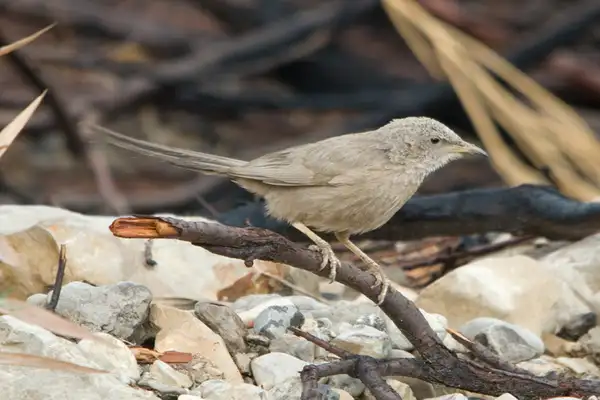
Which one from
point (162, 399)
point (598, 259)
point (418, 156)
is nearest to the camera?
point (162, 399)

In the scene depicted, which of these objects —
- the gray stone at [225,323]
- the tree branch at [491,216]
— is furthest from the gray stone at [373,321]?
the tree branch at [491,216]

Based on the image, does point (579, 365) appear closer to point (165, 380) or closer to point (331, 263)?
point (331, 263)

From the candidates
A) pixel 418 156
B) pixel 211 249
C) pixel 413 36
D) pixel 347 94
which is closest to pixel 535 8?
pixel 347 94

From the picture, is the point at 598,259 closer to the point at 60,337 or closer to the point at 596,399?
the point at 596,399

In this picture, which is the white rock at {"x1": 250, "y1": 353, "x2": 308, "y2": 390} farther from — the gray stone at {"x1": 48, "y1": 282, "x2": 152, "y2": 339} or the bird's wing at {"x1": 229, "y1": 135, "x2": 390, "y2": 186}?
the bird's wing at {"x1": 229, "y1": 135, "x2": 390, "y2": 186}

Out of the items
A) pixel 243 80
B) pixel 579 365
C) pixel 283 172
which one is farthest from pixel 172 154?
pixel 243 80

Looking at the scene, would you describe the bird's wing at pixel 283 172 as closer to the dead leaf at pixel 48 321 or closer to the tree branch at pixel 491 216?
the tree branch at pixel 491 216

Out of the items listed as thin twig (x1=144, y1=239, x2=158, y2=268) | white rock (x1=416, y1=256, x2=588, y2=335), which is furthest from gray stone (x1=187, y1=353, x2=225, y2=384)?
white rock (x1=416, y1=256, x2=588, y2=335)
